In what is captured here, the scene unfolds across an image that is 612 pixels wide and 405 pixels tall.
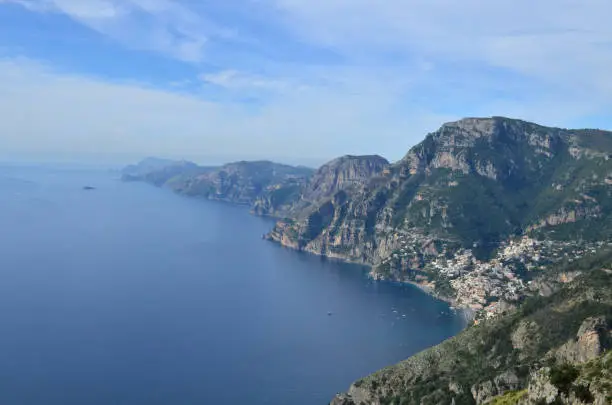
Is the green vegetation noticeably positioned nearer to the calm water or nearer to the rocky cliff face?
the rocky cliff face

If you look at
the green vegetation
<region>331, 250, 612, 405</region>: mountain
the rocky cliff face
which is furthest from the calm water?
the green vegetation

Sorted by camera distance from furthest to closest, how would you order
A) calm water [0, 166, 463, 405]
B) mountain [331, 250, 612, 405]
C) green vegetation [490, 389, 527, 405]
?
1. calm water [0, 166, 463, 405]
2. mountain [331, 250, 612, 405]
3. green vegetation [490, 389, 527, 405]

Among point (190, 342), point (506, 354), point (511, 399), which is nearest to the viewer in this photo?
point (511, 399)

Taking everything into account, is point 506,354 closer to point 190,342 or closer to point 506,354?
point 506,354

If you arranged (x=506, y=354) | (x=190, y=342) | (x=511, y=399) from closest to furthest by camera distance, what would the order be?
(x=511, y=399) < (x=506, y=354) < (x=190, y=342)

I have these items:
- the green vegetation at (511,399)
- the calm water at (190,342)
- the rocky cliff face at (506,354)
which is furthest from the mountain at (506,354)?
the calm water at (190,342)

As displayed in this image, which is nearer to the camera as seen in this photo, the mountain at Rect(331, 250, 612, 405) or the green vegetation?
the green vegetation

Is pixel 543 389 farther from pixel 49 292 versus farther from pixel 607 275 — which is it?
pixel 49 292

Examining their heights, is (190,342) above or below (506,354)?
below

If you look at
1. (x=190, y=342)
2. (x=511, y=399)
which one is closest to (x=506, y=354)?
(x=511, y=399)
